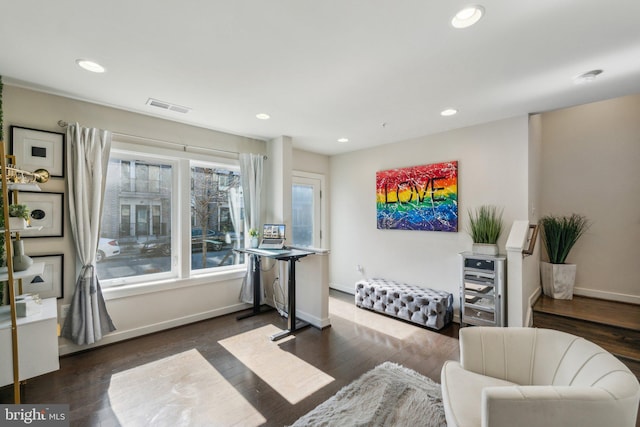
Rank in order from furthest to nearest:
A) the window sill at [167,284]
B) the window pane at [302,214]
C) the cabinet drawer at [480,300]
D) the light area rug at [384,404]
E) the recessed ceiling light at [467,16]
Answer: the window pane at [302,214] → the cabinet drawer at [480,300] → the window sill at [167,284] → the light area rug at [384,404] → the recessed ceiling light at [467,16]

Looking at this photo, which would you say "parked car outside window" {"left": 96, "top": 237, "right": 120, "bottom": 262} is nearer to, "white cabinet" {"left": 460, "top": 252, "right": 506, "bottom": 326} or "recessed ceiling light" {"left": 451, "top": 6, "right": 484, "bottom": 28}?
"recessed ceiling light" {"left": 451, "top": 6, "right": 484, "bottom": 28}

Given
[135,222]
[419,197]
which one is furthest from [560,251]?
[135,222]

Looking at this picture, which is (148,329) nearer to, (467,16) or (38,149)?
(38,149)

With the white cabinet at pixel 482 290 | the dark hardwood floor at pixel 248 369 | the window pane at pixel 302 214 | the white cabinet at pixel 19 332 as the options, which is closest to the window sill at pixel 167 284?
the dark hardwood floor at pixel 248 369

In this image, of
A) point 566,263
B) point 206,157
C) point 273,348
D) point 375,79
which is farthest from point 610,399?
point 206,157

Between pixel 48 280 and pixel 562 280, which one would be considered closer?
pixel 48 280

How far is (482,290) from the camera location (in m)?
3.10

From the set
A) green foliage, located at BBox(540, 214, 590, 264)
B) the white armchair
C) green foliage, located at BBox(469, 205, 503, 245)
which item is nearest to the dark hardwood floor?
the white armchair

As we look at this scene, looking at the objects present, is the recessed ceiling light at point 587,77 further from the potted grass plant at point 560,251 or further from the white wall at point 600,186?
the potted grass plant at point 560,251

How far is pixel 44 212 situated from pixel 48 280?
0.64 m

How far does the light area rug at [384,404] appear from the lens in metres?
1.83

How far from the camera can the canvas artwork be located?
3607 millimetres

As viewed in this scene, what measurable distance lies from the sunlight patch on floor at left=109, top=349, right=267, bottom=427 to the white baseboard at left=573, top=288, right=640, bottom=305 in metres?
4.30

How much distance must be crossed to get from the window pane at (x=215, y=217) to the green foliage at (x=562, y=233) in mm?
4286
